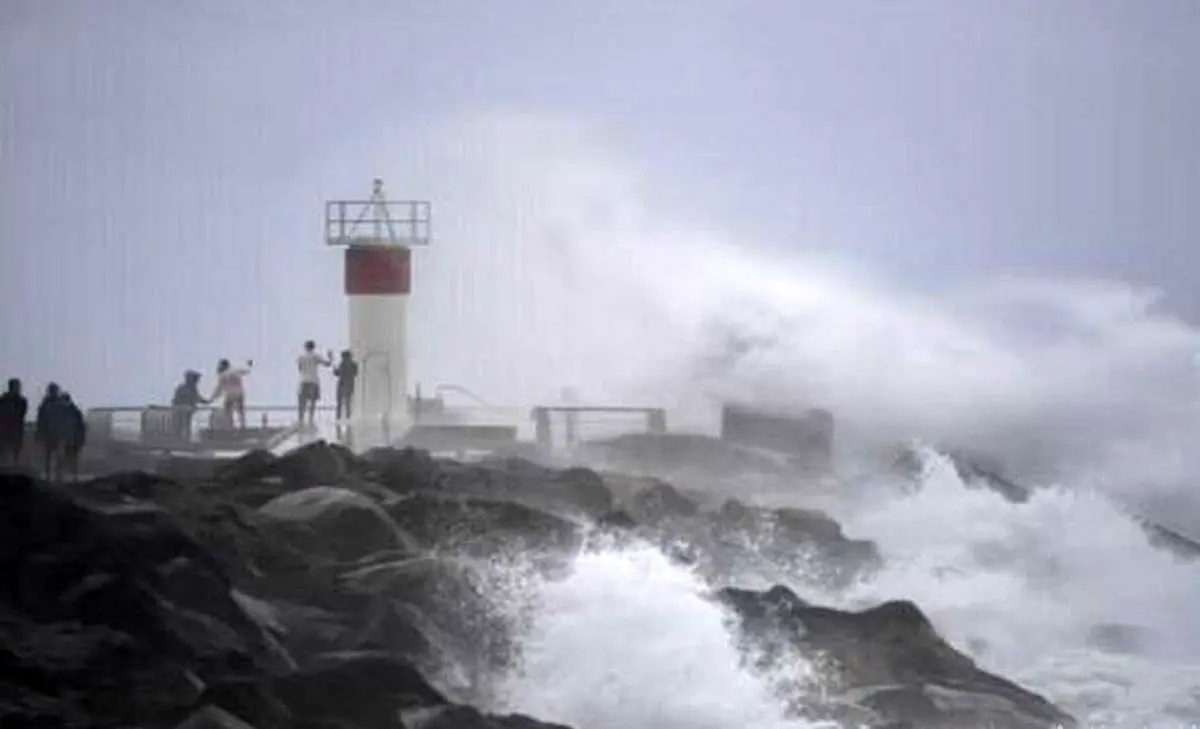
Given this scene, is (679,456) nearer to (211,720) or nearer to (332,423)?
(332,423)

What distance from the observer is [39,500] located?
739 cm

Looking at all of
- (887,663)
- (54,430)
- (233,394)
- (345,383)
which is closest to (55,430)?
(54,430)

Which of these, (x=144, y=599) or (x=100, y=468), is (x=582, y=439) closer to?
(x=100, y=468)

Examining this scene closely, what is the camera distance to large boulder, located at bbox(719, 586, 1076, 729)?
7504 mm

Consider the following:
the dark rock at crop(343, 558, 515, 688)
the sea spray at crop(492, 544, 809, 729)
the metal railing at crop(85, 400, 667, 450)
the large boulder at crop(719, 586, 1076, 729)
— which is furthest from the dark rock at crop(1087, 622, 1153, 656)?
the dark rock at crop(343, 558, 515, 688)

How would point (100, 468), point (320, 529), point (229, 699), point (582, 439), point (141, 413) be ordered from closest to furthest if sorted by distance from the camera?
point (229, 699)
point (320, 529)
point (100, 468)
point (141, 413)
point (582, 439)

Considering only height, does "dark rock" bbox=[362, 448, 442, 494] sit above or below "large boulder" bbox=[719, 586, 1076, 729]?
above

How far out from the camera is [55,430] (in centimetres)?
855

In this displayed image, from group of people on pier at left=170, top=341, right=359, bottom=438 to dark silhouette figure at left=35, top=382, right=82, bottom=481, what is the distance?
1.25 metres

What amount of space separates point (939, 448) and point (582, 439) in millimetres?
2321

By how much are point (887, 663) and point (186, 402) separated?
11.9ft

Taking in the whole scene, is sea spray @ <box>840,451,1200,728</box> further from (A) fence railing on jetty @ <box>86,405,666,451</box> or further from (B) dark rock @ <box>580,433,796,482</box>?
(A) fence railing on jetty @ <box>86,405,666,451</box>

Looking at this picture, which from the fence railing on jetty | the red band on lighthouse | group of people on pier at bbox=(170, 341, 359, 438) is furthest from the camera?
the red band on lighthouse

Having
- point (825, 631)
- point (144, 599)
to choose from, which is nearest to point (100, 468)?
point (144, 599)
